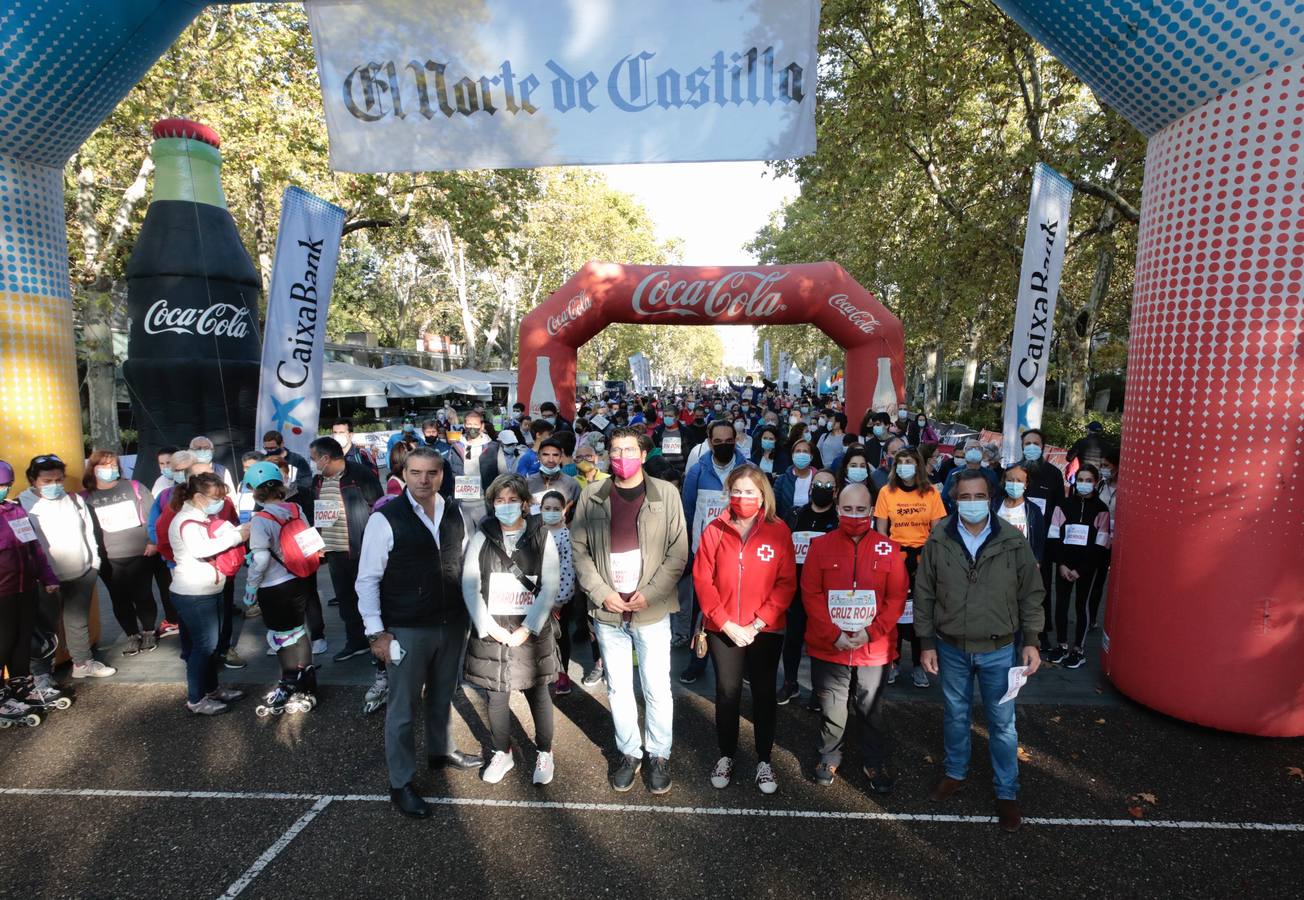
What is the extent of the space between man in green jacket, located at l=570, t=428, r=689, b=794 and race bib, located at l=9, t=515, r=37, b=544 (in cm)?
367

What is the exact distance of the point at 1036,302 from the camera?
22.3ft

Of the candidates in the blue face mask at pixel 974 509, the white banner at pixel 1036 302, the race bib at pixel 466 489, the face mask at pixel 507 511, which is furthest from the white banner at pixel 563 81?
the white banner at pixel 1036 302

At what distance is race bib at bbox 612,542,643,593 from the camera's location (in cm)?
354

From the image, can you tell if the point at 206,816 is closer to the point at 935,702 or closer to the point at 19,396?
the point at 19,396

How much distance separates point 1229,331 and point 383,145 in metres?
5.23

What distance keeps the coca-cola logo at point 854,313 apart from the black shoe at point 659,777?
12.0 meters

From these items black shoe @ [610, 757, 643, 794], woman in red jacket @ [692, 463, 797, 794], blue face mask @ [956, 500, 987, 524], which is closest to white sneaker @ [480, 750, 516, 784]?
black shoe @ [610, 757, 643, 794]

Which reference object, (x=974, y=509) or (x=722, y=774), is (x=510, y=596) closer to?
(x=722, y=774)

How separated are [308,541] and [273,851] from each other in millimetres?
1781

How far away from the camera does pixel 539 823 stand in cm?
343

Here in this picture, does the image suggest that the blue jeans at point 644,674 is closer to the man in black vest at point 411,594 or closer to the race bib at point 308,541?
the man in black vest at point 411,594

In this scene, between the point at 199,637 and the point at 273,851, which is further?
the point at 199,637

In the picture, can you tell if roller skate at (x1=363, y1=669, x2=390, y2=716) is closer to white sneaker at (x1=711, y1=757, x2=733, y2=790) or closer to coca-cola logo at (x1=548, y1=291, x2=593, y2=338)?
white sneaker at (x1=711, y1=757, x2=733, y2=790)

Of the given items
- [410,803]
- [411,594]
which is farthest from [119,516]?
[410,803]
